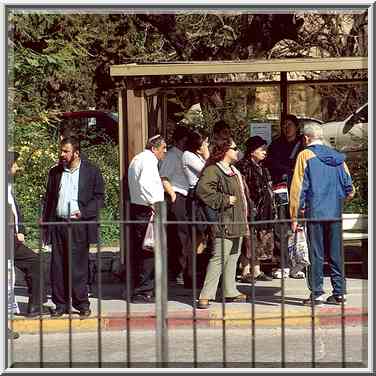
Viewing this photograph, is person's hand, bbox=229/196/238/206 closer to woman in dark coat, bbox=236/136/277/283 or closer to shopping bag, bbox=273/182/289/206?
woman in dark coat, bbox=236/136/277/283

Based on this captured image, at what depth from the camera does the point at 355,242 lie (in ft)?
41.5

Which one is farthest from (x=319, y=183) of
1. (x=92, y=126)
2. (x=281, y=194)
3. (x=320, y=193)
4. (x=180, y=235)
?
(x=92, y=126)

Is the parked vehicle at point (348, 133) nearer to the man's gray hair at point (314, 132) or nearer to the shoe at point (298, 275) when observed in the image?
the shoe at point (298, 275)

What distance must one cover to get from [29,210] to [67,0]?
880cm

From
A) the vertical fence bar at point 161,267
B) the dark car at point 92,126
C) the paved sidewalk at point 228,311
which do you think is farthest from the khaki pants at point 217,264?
the dark car at point 92,126

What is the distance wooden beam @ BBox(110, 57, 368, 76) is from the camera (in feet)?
36.3

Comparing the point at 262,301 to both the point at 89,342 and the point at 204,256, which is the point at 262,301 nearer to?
the point at 204,256

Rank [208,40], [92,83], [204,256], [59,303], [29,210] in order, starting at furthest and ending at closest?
[92,83], [208,40], [29,210], [204,256], [59,303]

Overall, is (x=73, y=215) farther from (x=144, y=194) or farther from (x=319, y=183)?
(x=319, y=183)

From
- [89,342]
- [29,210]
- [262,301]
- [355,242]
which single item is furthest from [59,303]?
[29,210]

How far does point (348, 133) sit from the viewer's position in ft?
59.1

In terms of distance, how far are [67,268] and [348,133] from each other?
8820 millimetres

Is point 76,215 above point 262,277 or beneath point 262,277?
above

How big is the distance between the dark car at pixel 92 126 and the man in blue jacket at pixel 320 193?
922cm
